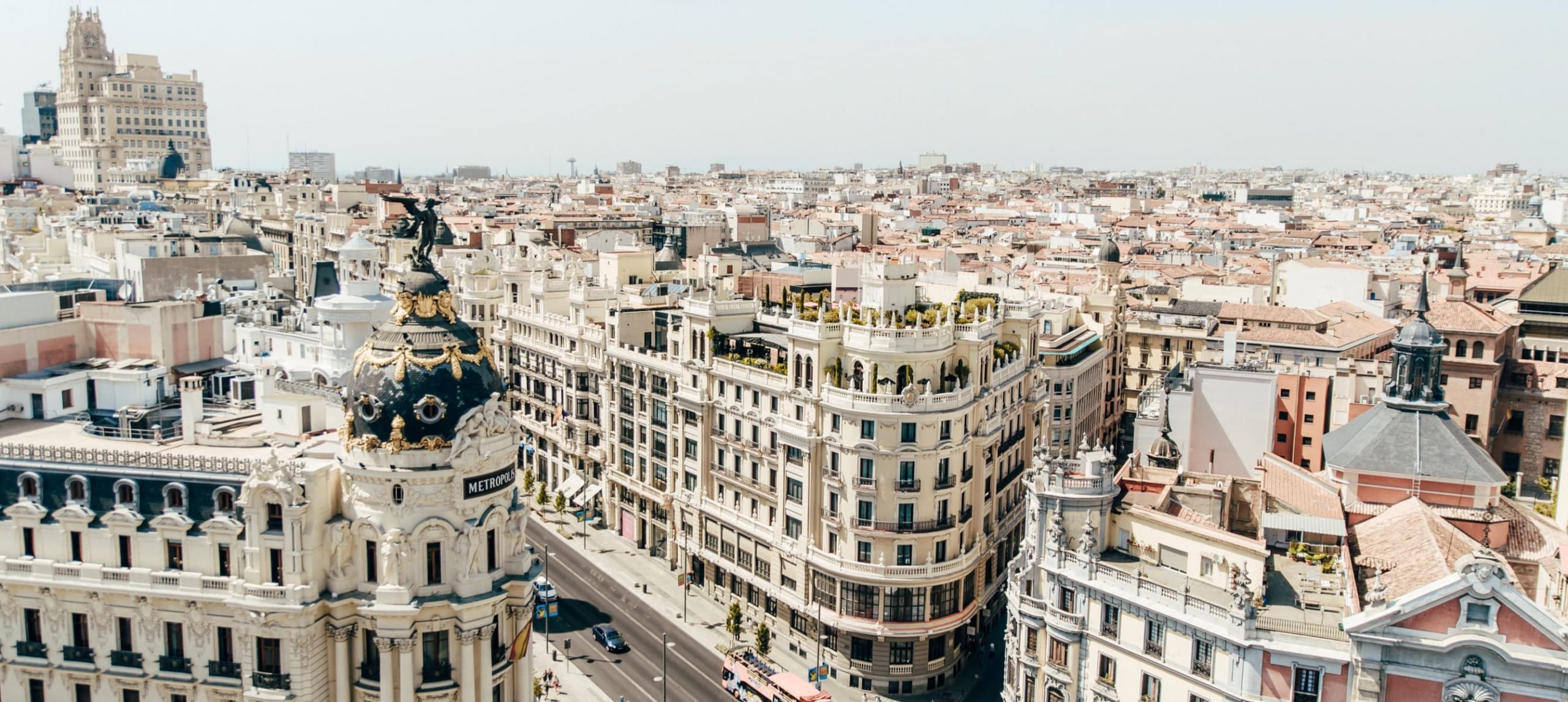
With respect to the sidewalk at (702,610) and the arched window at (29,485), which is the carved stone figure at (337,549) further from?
the sidewalk at (702,610)

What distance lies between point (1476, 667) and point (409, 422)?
51.0 meters

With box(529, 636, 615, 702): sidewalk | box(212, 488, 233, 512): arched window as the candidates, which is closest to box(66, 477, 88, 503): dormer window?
box(212, 488, 233, 512): arched window

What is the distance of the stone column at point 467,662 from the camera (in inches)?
2493

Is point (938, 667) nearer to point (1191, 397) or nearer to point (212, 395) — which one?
point (1191, 397)

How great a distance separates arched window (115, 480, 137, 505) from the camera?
63000 millimetres

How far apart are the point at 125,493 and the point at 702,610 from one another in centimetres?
4937

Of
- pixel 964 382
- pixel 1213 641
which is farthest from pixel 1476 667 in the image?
pixel 964 382

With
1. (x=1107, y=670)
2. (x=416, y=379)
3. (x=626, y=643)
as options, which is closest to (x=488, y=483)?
(x=416, y=379)

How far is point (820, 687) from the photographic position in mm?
88250

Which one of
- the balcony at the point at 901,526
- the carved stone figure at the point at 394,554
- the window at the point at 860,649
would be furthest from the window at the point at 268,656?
the window at the point at 860,649

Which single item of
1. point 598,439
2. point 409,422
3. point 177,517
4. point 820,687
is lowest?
point 820,687

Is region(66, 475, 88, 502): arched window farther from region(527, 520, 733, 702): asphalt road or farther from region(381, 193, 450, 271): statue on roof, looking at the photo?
region(527, 520, 733, 702): asphalt road

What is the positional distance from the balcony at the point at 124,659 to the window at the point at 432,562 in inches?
622

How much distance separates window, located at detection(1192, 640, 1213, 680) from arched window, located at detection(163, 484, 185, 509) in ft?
170
